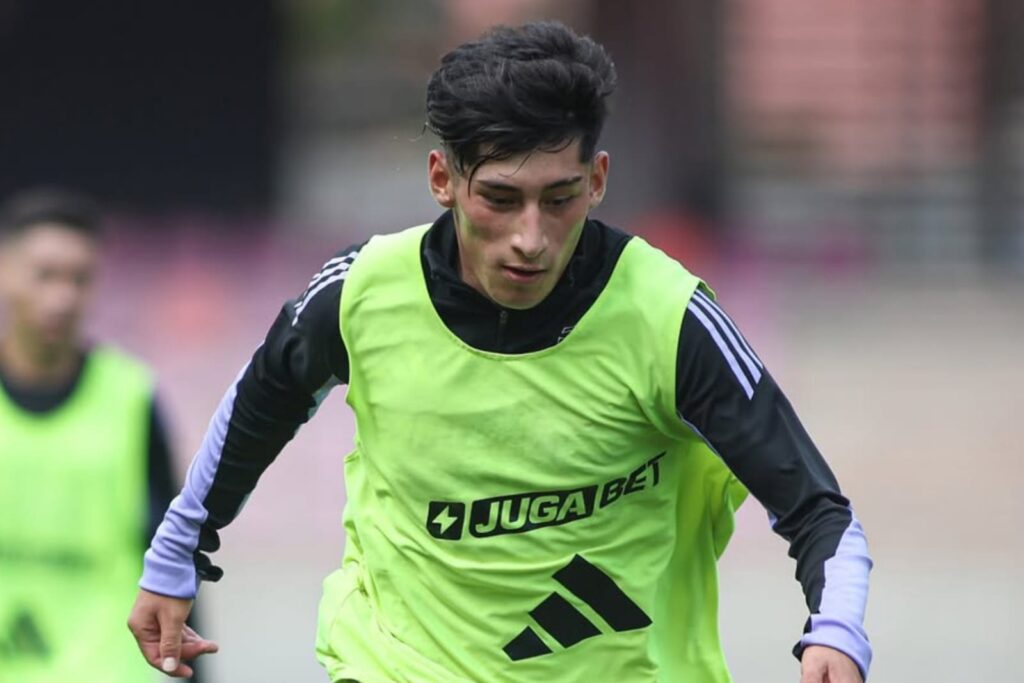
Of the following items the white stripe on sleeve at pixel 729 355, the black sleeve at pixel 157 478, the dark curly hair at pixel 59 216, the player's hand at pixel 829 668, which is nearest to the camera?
the player's hand at pixel 829 668

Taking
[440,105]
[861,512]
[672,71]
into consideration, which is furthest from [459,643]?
[672,71]

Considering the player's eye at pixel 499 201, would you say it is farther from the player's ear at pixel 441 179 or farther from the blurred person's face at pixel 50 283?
the blurred person's face at pixel 50 283

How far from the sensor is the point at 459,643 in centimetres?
373

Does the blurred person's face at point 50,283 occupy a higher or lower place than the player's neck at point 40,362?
higher

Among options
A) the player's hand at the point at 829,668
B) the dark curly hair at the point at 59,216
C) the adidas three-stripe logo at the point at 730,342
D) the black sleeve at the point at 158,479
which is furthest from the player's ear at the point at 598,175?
the dark curly hair at the point at 59,216

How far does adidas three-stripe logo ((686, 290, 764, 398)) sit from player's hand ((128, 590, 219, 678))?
116 centimetres

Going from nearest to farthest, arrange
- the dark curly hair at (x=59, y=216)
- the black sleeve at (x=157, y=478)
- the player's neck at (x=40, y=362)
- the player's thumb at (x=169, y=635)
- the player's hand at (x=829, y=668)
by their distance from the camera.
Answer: the player's hand at (x=829, y=668), the player's thumb at (x=169, y=635), the black sleeve at (x=157, y=478), the player's neck at (x=40, y=362), the dark curly hair at (x=59, y=216)

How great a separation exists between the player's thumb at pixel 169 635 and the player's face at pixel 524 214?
35.6 inches

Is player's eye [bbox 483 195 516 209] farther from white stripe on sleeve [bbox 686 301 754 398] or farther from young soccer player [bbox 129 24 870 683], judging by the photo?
white stripe on sleeve [bbox 686 301 754 398]

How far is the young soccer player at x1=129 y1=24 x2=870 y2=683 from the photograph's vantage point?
3.47 metres

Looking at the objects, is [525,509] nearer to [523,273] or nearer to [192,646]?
[523,273]

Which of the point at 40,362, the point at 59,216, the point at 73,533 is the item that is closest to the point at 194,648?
the point at 73,533

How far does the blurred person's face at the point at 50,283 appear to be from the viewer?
5879mm

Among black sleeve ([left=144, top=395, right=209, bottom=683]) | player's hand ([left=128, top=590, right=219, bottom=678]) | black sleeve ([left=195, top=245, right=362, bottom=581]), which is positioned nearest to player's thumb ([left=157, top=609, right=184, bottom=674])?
player's hand ([left=128, top=590, right=219, bottom=678])
